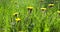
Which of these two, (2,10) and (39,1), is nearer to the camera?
(2,10)

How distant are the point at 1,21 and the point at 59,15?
69 centimetres

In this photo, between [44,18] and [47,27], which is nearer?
[47,27]

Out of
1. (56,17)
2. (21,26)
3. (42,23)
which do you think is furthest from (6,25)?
(56,17)

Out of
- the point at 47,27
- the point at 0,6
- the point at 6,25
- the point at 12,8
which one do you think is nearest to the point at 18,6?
the point at 12,8

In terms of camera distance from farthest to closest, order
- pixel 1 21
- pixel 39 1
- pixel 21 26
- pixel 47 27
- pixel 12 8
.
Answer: pixel 39 1 < pixel 12 8 < pixel 1 21 < pixel 21 26 < pixel 47 27

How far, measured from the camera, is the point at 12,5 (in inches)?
107

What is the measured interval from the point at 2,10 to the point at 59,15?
79cm

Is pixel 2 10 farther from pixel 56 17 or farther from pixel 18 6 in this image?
pixel 56 17

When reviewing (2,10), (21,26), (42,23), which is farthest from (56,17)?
(2,10)

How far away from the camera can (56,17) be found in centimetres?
222

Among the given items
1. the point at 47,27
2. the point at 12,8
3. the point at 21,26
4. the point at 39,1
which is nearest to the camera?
the point at 47,27

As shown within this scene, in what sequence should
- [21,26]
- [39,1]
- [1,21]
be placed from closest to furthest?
[21,26] → [1,21] → [39,1]

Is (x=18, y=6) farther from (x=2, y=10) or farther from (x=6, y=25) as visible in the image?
(x=6, y=25)

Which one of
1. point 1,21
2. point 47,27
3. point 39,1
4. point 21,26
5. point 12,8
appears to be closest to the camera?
point 47,27
